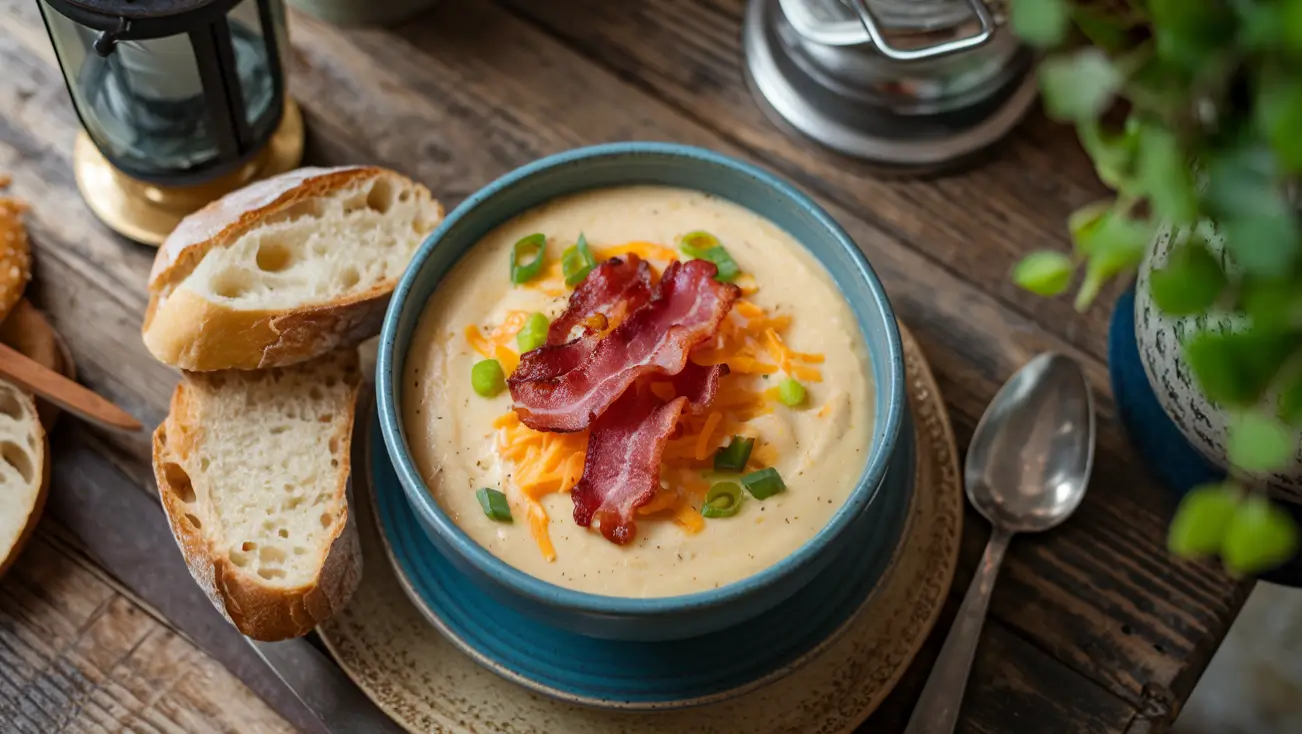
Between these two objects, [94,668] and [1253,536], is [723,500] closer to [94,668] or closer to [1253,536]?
[1253,536]

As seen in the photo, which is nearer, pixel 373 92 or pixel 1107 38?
pixel 1107 38

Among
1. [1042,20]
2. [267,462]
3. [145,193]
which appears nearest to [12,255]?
[145,193]

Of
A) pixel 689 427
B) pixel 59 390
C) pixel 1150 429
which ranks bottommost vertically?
pixel 1150 429

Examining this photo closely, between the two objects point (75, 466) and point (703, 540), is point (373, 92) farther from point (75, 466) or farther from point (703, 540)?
point (703, 540)

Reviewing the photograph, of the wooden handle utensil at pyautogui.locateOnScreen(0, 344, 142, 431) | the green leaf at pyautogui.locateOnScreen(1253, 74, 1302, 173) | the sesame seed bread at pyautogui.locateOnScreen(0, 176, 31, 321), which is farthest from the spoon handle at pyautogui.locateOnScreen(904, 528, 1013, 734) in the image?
the sesame seed bread at pyautogui.locateOnScreen(0, 176, 31, 321)

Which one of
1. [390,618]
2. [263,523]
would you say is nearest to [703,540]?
[390,618]

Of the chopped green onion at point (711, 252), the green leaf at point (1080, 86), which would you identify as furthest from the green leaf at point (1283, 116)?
the chopped green onion at point (711, 252)

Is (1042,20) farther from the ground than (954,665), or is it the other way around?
(1042,20)

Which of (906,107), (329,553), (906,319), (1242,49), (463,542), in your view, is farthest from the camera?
(906,107)
